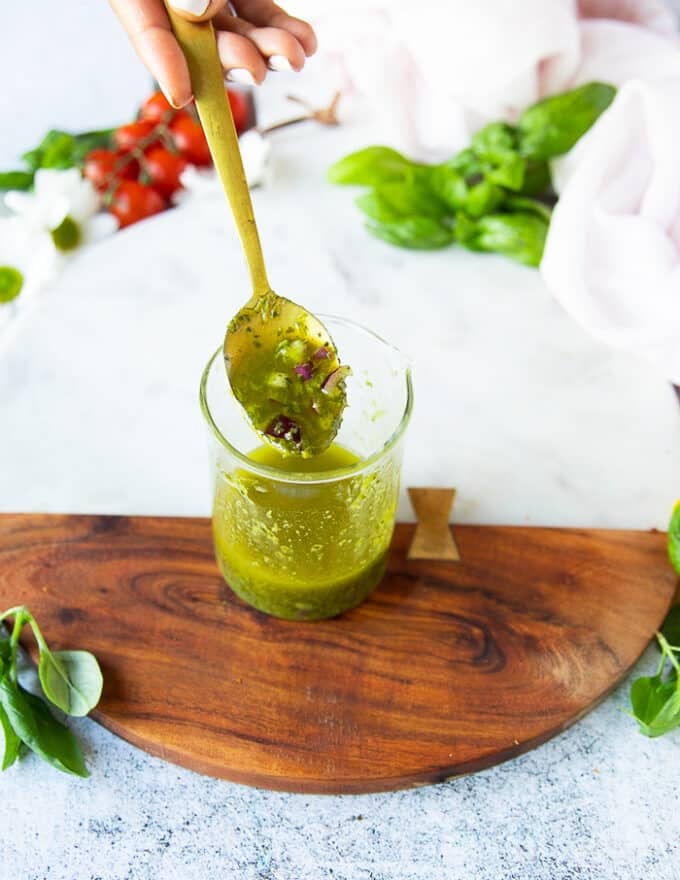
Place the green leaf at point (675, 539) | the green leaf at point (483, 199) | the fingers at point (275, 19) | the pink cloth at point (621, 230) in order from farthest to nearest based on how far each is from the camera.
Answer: the green leaf at point (483, 199)
the pink cloth at point (621, 230)
the fingers at point (275, 19)
the green leaf at point (675, 539)

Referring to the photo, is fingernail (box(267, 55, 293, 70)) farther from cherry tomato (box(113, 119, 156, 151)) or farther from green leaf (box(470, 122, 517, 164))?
cherry tomato (box(113, 119, 156, 151))

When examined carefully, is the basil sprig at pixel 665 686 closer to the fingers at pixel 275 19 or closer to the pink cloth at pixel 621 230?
the pink cloth at pixel 621 230

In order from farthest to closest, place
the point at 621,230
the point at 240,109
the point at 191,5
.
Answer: the point at 240,109 < the point at 621,230 < the point at 191,5

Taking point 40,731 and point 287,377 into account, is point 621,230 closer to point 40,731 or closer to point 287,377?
point 287,377

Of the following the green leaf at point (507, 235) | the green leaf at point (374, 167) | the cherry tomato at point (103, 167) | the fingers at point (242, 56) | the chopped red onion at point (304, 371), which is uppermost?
the fingers at point (242, 56)

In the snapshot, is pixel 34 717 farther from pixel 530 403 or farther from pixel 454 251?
pixel 454 251

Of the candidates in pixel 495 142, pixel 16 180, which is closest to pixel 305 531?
pixel 495 142

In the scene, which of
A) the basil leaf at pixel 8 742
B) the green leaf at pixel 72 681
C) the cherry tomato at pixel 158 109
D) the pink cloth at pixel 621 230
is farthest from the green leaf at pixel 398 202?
the basil leaf at pixel 8 742
